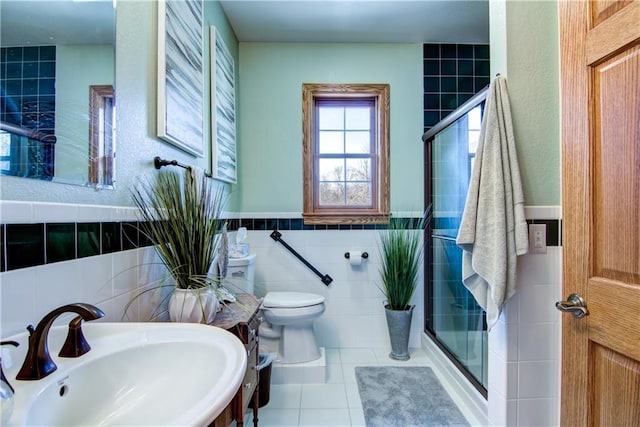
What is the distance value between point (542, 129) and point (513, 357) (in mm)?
950

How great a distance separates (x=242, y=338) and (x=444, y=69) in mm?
2629

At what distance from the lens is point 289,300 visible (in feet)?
7.11

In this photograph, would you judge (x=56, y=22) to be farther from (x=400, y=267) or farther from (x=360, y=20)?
(x=400, y=267)

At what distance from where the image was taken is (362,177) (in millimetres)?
2785

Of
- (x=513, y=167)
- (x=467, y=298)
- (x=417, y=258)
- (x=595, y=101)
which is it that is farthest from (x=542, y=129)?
(x=417, y=258)

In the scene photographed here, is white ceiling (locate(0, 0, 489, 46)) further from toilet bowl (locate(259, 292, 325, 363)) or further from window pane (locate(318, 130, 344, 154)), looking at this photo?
toilet bowl (locate(259, 292, 325, 363))

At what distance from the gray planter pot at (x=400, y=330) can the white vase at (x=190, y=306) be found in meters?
1.68

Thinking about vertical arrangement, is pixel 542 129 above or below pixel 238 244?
above

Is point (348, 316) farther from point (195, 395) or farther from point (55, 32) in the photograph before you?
point (55, 32)

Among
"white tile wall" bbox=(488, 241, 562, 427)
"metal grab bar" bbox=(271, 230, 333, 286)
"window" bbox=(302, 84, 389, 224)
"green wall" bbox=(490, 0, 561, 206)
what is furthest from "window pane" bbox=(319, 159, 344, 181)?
"white tile wall" bbox=(488, 241, 562, 427)

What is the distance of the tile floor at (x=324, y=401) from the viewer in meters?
1.72

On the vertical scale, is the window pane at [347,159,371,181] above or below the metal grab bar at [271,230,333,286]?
above

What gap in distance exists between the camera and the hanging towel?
1.27m

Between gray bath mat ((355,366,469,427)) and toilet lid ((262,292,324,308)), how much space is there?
0.60 meters
